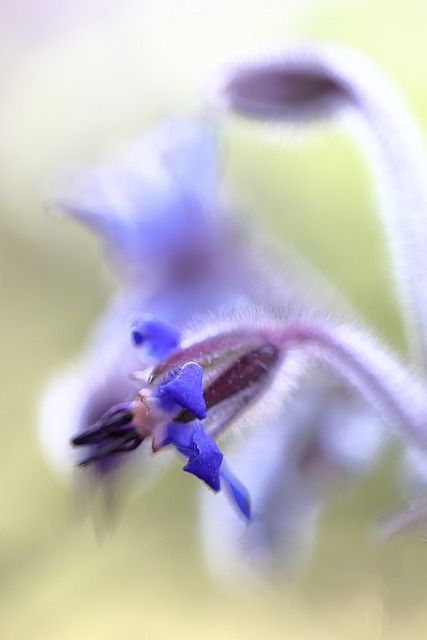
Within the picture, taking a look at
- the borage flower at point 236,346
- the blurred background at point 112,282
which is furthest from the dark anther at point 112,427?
the blurred background at point 112,282

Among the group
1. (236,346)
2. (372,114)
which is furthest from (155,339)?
(372,114)

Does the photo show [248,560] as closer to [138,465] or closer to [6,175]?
[138,465]

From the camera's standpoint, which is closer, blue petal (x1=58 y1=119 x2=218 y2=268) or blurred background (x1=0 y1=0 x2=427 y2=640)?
blue petal (x1=58 y1=119 x2=218 y2=268)

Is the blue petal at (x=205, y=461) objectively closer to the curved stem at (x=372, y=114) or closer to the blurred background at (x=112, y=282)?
the curved stem at (x=372, y=114)

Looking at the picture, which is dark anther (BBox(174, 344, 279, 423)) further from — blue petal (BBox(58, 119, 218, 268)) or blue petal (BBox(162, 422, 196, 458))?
blue petal (BBox(58, 119, 218, 268))

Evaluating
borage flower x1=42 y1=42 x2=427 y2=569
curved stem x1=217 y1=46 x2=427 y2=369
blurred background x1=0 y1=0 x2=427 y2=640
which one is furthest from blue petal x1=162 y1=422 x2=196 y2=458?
blurred background x1=0 y1=0 x2=427 y2=640

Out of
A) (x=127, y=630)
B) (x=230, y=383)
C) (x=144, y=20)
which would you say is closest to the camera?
(x=230, y=383)

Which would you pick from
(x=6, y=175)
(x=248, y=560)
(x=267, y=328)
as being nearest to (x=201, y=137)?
(x=267, y=328)
